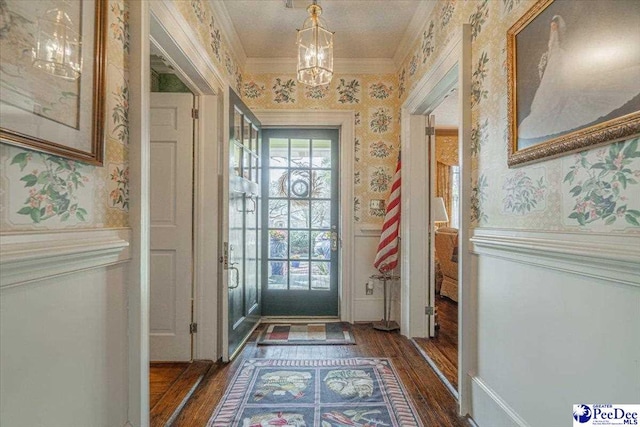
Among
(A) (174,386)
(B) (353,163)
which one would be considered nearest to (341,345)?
(A) (174,386)

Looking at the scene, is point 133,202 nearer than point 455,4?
Yes

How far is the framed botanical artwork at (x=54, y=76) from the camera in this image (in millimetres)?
821

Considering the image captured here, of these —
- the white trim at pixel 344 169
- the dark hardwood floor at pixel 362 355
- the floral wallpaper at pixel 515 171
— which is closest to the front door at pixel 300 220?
the white trim at pixel 344 169

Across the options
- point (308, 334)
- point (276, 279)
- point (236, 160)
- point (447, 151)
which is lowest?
point (308, 334)

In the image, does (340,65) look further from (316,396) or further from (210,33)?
(316,396)

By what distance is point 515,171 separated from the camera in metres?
1.41

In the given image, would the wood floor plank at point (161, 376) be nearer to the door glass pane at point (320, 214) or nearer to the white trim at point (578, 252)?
the door glass pane at point (320, 214)

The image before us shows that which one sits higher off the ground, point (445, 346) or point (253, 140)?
point (253, 140)

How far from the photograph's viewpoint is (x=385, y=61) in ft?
10.7

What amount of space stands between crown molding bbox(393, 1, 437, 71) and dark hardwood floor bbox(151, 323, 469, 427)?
2.51 m

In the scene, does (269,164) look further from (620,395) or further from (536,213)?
(620,395)

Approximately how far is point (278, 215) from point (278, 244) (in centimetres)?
30

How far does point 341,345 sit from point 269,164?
6.19ft

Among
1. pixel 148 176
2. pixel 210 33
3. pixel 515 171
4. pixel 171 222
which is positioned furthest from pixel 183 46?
pixel 515 171
